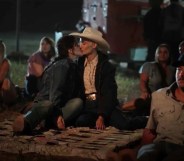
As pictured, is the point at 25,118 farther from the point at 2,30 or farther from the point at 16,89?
the point at 2,30

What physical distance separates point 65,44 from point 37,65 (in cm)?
216

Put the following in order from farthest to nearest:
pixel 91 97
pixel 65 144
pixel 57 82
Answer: pixel 91 97 < pixel 57 82 < pixel 65 144

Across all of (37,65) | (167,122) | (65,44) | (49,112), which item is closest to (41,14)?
(37,65)

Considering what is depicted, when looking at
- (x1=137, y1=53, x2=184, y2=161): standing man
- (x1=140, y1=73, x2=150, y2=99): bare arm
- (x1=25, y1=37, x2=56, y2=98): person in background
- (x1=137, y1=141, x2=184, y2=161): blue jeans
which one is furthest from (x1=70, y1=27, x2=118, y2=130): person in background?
(x1=25, y1=37, x2=56, y2=98): person in background

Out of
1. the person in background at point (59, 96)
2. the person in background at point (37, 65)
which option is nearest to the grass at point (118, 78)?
the person in background at point (37, 65)

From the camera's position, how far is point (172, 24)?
1112 cm

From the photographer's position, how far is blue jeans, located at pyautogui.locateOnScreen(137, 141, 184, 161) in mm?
4812

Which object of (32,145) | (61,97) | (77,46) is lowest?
(32,145)

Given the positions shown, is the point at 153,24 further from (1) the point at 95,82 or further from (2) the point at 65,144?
(2) the point at 65,144

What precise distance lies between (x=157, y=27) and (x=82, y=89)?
4.50 metres

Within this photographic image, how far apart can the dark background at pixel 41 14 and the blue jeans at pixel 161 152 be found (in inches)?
815

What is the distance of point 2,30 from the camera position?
2517 centimetres

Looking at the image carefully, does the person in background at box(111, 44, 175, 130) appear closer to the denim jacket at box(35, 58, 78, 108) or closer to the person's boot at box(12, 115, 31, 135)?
→ the denim jacket at box(35, 58, 78, 108)

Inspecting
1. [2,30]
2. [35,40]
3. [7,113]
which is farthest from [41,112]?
[2,30]
